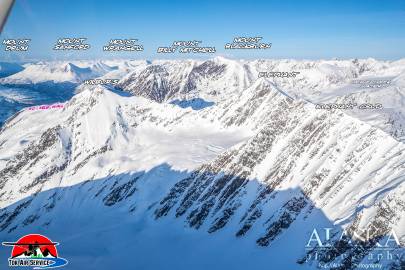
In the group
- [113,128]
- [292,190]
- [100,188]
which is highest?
[113,128]

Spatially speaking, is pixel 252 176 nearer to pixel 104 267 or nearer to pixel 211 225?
pixel 211 225

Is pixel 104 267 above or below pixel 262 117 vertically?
below

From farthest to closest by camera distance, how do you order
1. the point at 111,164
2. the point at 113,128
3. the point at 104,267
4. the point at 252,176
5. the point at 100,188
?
the point at 113,128 → the point at 111,164 → the point at 100,188 → the point at 252,176 → the point at 104,267

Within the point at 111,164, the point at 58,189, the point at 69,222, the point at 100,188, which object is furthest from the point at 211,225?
the point at 58,189

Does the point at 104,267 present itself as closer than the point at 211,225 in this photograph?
Yes

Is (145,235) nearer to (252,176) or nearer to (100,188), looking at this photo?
(252,176)

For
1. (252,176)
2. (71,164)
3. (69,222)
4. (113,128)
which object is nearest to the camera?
(252,176)
